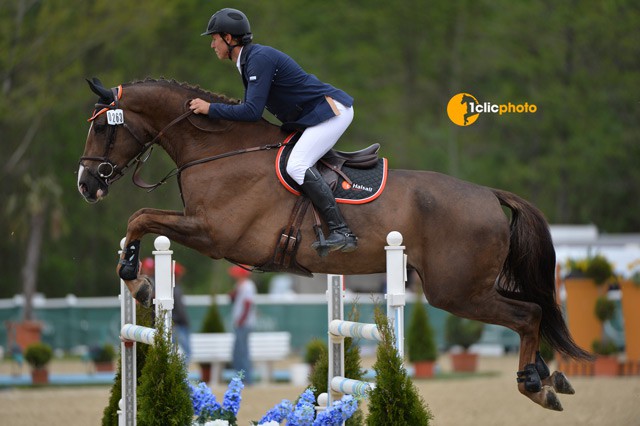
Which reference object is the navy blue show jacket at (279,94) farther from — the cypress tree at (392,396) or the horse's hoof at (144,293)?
the cypress tree at (392,396)

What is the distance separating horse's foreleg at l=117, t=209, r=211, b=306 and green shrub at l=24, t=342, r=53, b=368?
28.6ft

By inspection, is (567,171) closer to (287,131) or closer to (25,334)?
(25,334)

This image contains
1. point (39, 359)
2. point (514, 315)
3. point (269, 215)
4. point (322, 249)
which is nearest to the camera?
point (322, 249)

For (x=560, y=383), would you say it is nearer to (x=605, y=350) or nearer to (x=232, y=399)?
(x=232, y=399)

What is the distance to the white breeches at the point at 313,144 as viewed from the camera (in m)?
6.30

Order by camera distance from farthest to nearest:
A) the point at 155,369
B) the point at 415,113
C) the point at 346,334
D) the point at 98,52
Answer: the point at 415,113, the point at 98,52, the point at 346,334, the point at 155,369

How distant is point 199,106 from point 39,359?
900cm

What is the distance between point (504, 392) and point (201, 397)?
7.04 m

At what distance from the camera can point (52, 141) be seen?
85.7 ft

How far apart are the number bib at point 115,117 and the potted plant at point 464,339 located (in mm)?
10234

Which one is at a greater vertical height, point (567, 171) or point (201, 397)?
point (567, 171)

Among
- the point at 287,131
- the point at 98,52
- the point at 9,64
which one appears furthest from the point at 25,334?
the point at 287,131

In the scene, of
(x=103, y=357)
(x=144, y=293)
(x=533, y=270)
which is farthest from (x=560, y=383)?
(x=103, y=357)

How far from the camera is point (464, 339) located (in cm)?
1614
